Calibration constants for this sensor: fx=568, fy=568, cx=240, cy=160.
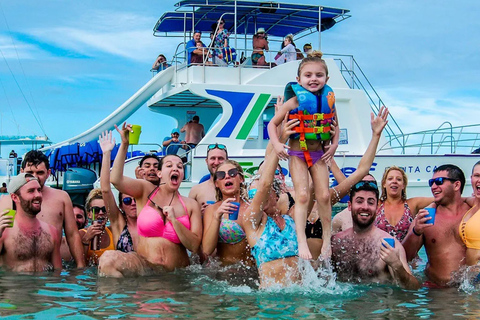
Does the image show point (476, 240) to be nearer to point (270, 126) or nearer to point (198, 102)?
point (270, 126)

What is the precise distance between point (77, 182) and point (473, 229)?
9299mm

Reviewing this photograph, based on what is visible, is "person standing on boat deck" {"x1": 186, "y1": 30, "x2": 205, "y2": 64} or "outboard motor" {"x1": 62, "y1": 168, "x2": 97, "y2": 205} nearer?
"outboard motor" {"x1": 62, "y1": 168, "x2": 97, "y2": 205}

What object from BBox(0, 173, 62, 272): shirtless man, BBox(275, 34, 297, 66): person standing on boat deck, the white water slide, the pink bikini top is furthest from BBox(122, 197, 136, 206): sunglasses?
BBox(275, 34, 297, 66): person standing on boat deck

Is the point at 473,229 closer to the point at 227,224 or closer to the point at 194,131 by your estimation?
the point at 227,224

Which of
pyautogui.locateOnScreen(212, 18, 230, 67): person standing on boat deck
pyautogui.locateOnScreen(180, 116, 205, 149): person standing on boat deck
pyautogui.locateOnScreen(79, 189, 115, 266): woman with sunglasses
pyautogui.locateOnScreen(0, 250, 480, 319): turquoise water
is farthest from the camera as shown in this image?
pyautogui.locateOnScreen(180, 116, 205, 149): person standing on boat deck

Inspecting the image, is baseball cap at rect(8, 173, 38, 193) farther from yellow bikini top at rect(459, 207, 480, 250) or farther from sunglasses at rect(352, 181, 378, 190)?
yellow bikini top at rect(459, 207, 480, 250)

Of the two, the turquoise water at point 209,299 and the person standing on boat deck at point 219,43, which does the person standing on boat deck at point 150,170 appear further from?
the person standing on boat deck at point 219,43

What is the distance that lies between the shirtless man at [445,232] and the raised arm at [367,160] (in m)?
0.84

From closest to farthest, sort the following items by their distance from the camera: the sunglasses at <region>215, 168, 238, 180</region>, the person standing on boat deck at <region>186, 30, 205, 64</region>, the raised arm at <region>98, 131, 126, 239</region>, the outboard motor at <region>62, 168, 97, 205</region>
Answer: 1. the sunglasses at <region>215, 168, 238, 180</region>
2. the raised arm at <region>98, 131, 126, 239</region>
3. the outboard motor at <region>62, 168, 97, 205</region>
4. the person standing on boat deck at <region>186, 30, 205, 64</region>

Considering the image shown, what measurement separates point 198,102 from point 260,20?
295cm

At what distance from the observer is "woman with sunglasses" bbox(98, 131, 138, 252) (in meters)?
6.13

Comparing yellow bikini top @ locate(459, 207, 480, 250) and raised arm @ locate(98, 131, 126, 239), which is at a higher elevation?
raised arm @ locate(98, 131, 126, 239)

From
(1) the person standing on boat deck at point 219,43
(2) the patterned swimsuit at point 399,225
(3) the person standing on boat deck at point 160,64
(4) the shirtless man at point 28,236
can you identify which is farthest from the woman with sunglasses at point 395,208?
(3) the person standing on boat deck at point 160,64

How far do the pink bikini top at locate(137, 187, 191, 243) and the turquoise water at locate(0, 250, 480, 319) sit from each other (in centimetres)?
47
